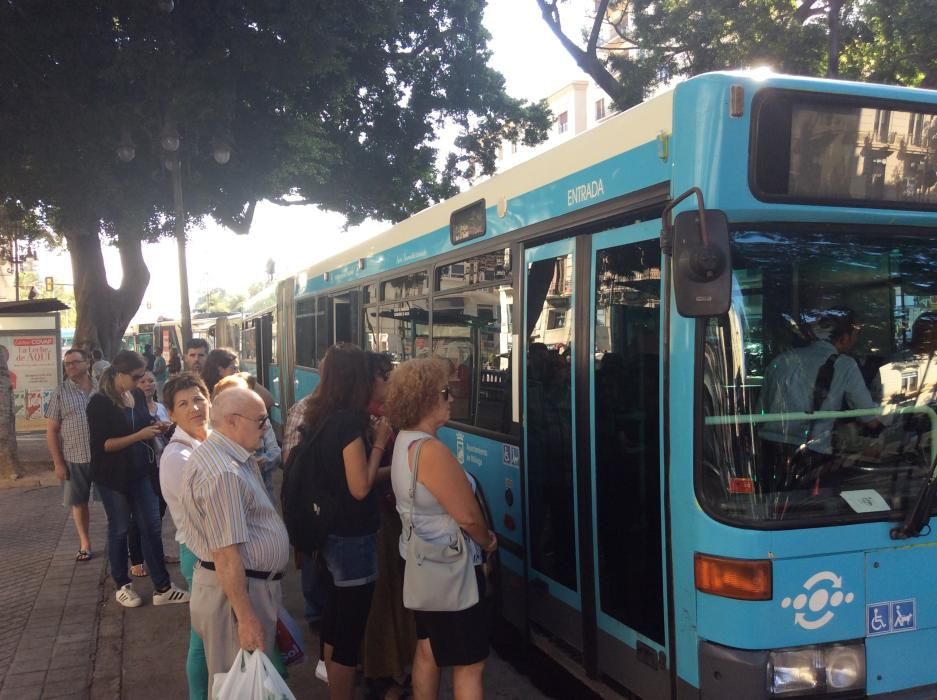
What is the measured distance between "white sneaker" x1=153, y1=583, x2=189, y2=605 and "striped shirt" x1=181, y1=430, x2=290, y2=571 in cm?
312

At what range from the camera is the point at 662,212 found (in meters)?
3.04

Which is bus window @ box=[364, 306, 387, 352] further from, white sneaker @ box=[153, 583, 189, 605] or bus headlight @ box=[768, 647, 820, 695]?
bus headlight @ box=[768, 647, 820, 695]

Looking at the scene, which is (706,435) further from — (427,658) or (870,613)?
(427,658)

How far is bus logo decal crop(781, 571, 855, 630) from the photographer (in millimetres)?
2756

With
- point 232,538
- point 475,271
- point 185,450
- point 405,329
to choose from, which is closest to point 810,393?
point 232,538

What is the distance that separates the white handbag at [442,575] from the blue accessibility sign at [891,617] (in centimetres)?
148

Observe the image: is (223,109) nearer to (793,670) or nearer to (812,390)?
(812,390)

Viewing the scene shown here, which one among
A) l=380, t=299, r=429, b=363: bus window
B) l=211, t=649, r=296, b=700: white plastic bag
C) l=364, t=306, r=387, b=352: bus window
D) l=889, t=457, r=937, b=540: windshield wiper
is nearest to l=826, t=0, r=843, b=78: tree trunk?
l=364, t=306, r=387, b=352: bus window

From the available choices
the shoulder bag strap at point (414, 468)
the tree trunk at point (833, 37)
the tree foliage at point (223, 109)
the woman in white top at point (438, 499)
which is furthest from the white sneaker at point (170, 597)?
the tree trunk at point (833, 37)

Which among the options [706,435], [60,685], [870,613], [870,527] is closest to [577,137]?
[706,435]

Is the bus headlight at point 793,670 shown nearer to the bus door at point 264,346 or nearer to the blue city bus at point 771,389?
the blue city bus at point 771,389

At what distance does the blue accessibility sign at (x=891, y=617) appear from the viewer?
2.81 m

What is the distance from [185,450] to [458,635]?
5.51 feet

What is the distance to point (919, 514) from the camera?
2.77 m
